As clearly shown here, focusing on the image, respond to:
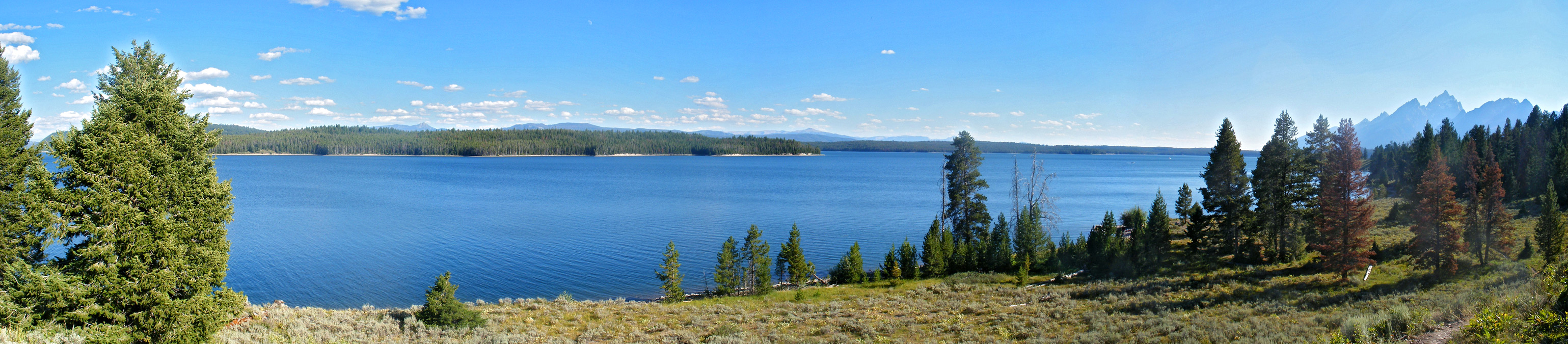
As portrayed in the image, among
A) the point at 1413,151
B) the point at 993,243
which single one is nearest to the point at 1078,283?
the point at 993,243

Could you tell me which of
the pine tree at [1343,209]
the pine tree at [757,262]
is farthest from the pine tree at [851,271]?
the pine tree at [1343,209]

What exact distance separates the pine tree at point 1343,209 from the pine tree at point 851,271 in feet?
63.4

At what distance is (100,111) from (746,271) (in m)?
23.5

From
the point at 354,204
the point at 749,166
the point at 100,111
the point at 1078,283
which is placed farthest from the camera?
the point at 749,166

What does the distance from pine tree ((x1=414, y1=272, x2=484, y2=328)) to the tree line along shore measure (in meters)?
0.05

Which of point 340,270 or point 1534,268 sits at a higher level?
point 1534,268

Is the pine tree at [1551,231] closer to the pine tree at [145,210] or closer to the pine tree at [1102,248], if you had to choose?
the pine tree at [1102,248]

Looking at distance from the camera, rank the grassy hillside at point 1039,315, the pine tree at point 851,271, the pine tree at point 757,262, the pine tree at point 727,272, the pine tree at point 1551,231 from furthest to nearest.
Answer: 1. the pine tree at point 851,271
2. the pine tree at point 727,272
3. the pine tree at point 757,262
4. the pine tree at point 1551,231
5. the grassy hillside at point 1039,315

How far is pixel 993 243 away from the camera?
1512 inches

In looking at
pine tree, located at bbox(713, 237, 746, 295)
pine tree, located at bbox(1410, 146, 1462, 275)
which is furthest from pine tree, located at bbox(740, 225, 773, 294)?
pine tree, located at bbox(1410, 146, 1462, 275)

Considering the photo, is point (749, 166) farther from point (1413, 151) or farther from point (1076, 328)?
point (1076, 328)

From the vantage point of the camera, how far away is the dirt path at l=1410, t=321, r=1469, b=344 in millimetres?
12062

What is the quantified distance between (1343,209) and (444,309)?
3468 cm

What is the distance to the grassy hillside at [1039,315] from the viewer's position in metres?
14.9
